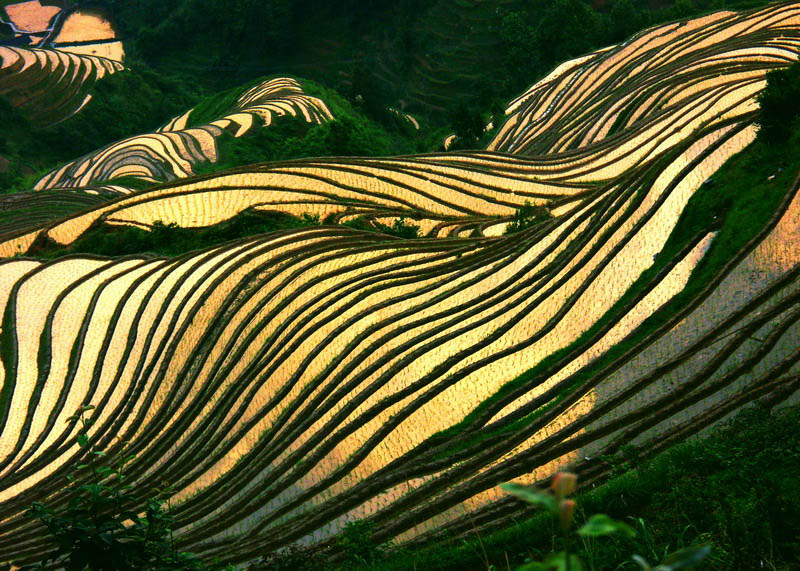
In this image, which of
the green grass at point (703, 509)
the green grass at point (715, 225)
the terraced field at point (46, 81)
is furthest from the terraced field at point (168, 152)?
the green grass at point (703, 509)

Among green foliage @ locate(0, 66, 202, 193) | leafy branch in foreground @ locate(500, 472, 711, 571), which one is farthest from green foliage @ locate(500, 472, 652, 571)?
green foliage @ locate(0, 66, 202, 193)

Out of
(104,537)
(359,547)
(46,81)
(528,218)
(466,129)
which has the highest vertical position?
(46,81)

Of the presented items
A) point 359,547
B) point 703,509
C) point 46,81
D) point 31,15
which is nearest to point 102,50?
point 31,15

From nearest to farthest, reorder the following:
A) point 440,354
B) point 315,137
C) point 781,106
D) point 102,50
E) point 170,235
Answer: point 781,106, point 440,354, point 170,235, point 315,137, point 102,50

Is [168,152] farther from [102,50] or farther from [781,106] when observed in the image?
[102,50]

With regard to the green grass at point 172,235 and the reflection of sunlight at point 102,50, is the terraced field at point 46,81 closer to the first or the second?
the reflection of sunlight at point 102,50

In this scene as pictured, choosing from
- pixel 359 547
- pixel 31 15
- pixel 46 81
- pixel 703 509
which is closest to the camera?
pixel 703 509

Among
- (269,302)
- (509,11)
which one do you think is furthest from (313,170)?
(509,11)
